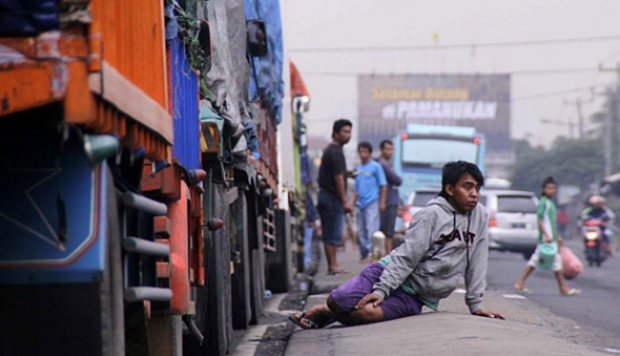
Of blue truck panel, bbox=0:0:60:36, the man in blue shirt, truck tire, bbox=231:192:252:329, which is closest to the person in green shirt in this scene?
the man in blue shirt

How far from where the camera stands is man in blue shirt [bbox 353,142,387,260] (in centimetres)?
2006

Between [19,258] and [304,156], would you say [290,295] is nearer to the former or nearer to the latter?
[304,156]

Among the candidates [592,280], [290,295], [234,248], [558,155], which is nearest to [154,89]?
[234,248]

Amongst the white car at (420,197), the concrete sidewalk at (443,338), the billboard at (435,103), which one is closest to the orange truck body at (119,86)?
the concrete sidewalk at (443,338)

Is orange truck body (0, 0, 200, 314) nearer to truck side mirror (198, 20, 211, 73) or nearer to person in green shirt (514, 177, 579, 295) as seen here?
truck side mirror (198, 20, 211, 73)

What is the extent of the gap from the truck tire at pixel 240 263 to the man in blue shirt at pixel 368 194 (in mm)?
8760

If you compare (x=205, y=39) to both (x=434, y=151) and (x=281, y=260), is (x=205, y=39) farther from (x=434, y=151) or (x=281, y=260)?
(x=434, y=151)

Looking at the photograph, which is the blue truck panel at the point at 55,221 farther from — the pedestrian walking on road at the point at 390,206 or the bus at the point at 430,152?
the bus at the point at 430,152

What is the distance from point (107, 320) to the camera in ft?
16.8

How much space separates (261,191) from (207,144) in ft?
12.7

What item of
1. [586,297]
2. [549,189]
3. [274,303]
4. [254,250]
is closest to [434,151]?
[549,189]

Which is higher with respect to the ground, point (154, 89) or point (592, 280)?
point (154, 89)

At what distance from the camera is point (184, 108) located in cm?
830

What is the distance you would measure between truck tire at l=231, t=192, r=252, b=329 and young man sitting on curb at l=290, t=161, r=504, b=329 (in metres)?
0.95
